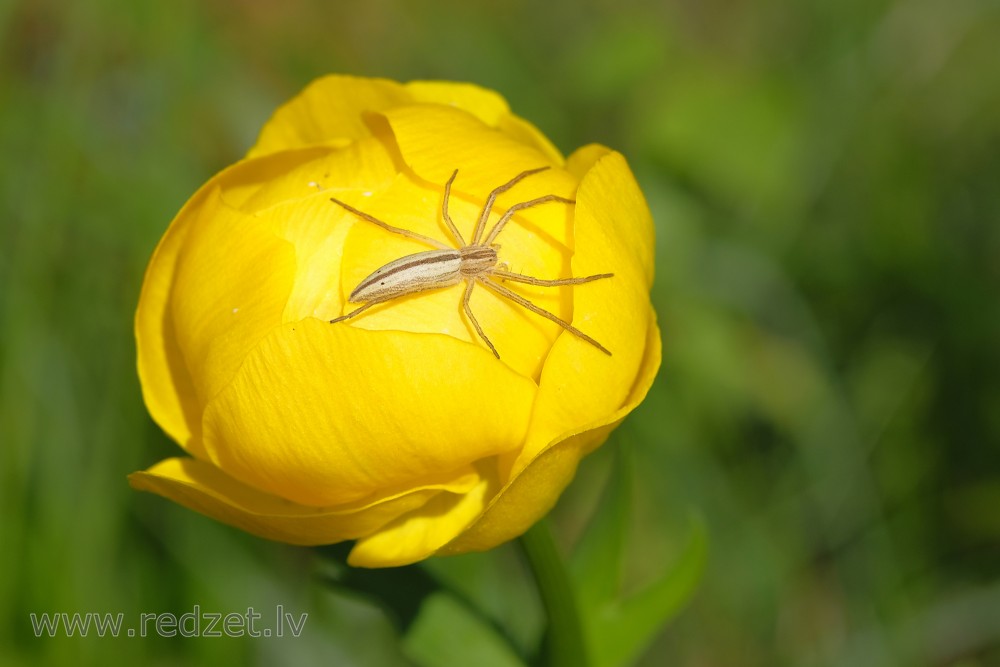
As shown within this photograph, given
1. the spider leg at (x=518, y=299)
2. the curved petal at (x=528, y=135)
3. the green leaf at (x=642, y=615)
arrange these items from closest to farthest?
the spider leg at (x=518, y=299)
the curved petal at (x=528, y=135)
the green leaf at (x=642, y=615)

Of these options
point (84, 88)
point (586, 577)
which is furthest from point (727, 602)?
point (84, 88)

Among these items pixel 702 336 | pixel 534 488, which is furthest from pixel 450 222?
pixel 702 336

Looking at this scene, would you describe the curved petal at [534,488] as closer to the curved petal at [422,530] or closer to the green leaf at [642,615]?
the curved petal at [422,530]

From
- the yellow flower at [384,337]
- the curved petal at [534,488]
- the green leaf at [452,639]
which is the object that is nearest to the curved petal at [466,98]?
the yellow flower at [384,337]

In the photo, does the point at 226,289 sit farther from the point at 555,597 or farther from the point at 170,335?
the point at 555,597

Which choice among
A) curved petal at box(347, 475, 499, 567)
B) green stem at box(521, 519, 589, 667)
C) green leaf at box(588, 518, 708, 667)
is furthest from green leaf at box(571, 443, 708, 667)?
curved petal at box(347, 475, 499, 567)

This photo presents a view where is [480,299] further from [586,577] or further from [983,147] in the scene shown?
[983,147]
